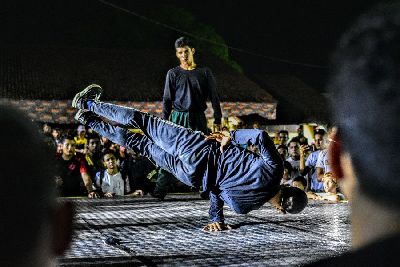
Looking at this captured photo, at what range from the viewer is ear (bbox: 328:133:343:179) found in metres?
1.14

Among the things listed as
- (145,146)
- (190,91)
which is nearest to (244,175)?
(145,146)

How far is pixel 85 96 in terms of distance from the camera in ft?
25.0

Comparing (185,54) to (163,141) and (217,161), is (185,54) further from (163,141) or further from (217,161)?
(217,161)

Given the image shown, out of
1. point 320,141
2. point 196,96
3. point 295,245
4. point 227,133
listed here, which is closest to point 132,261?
point 295,245

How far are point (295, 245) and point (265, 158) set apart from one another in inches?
34.3

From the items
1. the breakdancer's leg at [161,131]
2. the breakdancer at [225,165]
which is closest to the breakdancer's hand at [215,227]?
the breakdancer at [225,165]

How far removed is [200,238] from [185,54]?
7.63 feet

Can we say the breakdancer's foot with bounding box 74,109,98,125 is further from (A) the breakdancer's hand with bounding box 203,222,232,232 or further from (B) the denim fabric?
(A) the breakdancer's hand with bounding box 203,222,232,232

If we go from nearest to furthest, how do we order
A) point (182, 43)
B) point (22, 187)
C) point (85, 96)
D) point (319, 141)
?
point (22, 187), point (182, 43), point (85, 96), point (319, 141)

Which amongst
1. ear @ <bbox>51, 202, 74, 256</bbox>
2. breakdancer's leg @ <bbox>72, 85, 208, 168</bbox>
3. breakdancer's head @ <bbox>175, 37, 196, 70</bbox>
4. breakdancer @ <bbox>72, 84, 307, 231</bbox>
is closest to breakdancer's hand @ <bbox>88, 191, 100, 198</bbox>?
breakdancer's leg @ <bbox>72, 85, 208, 168</bbox>

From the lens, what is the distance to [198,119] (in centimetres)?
771

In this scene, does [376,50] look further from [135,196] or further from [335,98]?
[135,196]

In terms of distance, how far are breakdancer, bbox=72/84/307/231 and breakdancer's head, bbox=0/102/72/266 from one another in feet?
15.3

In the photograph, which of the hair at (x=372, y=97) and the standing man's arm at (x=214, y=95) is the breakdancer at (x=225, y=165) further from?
the hair at (x=372, y=97)
